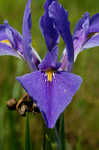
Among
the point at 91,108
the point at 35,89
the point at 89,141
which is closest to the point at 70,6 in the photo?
the point at 91,108

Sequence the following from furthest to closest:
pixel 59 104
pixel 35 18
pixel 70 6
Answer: pixel 70 6 → pixel 35 18 → pixel 59 104

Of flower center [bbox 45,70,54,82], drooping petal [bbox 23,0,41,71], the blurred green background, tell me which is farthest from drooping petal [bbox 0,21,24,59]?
the blurred green background

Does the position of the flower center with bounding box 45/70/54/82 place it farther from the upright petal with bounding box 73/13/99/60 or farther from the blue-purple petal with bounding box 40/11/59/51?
the upright petal with bounding box 73/13/99/60

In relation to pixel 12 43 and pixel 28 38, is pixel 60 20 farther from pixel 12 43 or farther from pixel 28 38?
pixel 12 43

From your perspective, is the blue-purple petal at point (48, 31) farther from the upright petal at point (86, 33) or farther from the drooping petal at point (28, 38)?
the upright petal at point (86, 33)

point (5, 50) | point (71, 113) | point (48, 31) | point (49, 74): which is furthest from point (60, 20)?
point (71, 113)

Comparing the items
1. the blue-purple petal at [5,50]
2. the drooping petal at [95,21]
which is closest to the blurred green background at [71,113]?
the blue-purple petal at [5,50]

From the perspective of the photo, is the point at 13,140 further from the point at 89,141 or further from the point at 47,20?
the point at 47,20
